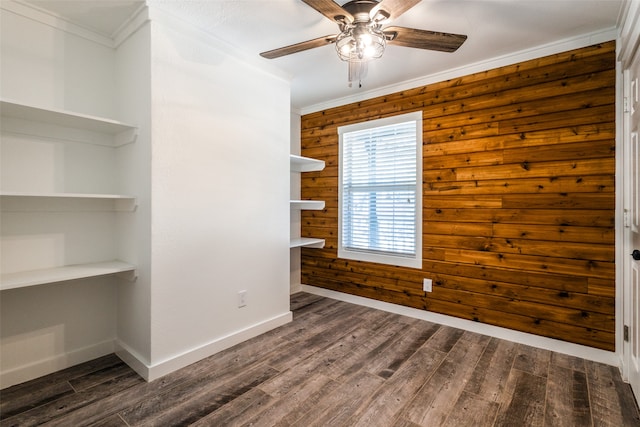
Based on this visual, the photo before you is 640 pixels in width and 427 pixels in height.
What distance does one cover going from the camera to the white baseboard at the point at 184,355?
83.9 inches

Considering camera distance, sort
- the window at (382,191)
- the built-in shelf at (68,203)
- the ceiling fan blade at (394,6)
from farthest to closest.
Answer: the window at (382,191), the built-in shelf at (68,203), the ceiling fan blade at (394,6)

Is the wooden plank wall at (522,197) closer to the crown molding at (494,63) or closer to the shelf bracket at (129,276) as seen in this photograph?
the crown molding at (494,63)

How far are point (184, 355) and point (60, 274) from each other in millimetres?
962

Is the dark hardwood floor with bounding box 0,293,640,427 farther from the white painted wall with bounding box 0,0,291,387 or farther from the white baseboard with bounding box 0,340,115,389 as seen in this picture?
the white painted wall with bounding box 0,0,291,387

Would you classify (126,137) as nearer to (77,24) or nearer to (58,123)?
(58,123)

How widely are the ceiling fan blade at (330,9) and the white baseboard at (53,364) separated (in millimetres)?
2736

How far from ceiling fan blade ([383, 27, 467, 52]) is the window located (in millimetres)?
1305

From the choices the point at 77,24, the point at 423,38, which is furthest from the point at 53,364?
the point at 423,38

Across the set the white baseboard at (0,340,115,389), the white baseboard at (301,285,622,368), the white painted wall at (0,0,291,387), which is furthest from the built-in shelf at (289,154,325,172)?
the white baseboard at (0,340,115,389)

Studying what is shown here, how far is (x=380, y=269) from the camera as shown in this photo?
11.6 feet

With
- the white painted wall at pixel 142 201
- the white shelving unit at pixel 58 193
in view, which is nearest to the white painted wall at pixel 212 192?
the white painted wall at pixel 142 201

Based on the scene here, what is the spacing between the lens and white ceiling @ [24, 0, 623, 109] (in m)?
2.03

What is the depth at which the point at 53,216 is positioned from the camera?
2.18 meters

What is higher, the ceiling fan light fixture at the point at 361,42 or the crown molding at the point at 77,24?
the crown molding at the point at 77,24
